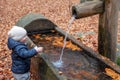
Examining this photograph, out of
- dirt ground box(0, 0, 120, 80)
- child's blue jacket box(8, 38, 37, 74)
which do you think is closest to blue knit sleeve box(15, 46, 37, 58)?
child's blue jacket box(8, 38, 37, 74)

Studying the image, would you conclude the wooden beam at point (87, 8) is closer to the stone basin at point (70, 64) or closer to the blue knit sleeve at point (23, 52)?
the stone basin at point (70, 64)

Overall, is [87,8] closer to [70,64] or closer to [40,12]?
[70,64]

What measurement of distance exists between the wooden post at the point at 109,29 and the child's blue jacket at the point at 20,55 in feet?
6.12

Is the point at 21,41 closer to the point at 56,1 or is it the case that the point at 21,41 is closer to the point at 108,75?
the point at 108,75

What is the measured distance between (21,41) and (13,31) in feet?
0.78

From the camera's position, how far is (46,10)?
16453mm

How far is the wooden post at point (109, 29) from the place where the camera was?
586cm

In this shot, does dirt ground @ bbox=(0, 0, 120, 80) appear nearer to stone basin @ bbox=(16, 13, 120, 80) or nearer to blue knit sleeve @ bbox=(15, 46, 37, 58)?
stone basin @ bbox=(16, 13, 120, 80)

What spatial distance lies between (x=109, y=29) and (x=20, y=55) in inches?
83.9

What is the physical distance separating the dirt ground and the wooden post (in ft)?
6.43

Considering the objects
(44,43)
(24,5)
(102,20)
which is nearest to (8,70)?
(44,43)

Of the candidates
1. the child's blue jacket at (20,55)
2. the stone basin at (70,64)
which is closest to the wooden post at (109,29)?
the stone basin at (70,64)

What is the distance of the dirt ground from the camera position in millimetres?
8125

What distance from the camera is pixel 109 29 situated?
600 centimetres
